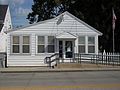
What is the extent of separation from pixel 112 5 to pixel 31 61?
1856 cm

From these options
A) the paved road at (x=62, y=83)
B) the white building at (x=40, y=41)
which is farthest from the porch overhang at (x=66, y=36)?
the paved road at (x=62, y=83)

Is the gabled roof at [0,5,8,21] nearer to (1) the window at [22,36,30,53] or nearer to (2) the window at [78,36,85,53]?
(1) the window at [22,36,30,53]

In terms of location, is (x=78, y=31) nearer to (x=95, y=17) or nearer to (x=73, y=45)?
(x=73, y=45)

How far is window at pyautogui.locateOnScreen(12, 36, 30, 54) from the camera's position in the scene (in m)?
34.8

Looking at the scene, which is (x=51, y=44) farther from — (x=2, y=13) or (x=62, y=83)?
(x=2, y=13)

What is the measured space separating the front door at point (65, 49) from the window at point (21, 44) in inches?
133

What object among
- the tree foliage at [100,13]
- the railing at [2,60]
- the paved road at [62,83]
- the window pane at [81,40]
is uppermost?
the tree foliage at [100,13]

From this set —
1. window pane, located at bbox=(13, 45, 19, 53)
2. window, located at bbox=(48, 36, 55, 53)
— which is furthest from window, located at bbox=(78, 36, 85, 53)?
window pane, located at bbox=(13, 45, 19, 53)

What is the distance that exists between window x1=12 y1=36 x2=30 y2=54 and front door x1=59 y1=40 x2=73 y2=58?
3385 millimetres

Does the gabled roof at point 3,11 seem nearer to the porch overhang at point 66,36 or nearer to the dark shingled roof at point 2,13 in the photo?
the dark shingled roof at point 2,13

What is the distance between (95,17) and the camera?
50.9 meters

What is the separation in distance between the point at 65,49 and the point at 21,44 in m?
4.53

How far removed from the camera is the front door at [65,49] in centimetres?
3506

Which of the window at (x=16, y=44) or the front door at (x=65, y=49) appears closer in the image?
the window at (x=16, y=44)
